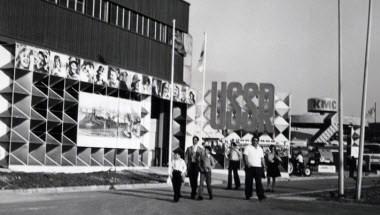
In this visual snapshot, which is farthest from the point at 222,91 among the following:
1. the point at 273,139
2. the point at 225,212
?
the point at 225,212

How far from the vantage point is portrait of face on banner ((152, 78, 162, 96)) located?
132 ft

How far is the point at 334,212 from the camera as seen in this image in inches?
648

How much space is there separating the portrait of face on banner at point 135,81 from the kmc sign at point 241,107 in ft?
41.0

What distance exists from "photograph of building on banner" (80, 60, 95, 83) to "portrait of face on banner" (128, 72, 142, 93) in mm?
3846

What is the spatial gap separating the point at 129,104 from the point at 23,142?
9550mm

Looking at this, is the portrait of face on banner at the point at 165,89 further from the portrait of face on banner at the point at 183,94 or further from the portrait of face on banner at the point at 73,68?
the portrait of face on banner at the point at 73,68

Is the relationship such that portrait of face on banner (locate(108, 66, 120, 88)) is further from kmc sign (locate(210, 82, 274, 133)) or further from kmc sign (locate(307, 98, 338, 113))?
kmc sign (locate(307, 98, 338, 113))

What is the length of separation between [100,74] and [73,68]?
102 inches

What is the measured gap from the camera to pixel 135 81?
126 ft

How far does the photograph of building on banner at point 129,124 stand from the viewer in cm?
3747

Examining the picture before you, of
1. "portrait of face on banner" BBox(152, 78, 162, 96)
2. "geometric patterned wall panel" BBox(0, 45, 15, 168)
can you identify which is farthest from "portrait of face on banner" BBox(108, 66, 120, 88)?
"geometric patterned wall panel" BBox(0, 45, 15, 168)

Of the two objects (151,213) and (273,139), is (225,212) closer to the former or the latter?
(151,213)

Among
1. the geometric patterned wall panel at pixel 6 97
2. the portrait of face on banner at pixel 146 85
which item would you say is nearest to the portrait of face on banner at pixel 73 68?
the geometric patterned wall panel at pixel 6 97

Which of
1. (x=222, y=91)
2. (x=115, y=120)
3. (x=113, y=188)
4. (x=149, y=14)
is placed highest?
(x=149, y=14)
